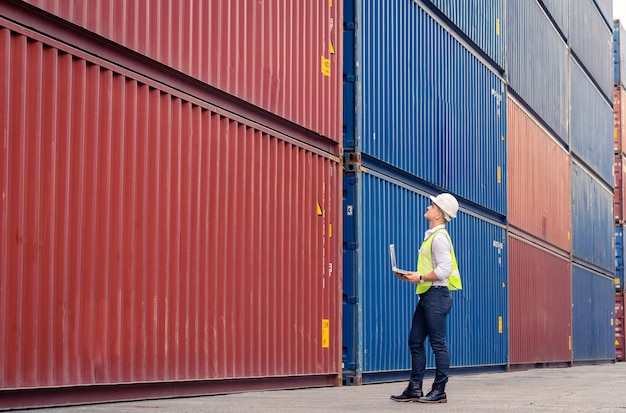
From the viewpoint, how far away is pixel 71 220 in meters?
7.96

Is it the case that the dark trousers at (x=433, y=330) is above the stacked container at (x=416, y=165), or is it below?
below

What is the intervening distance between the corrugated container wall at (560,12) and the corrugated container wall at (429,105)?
18.8 feet

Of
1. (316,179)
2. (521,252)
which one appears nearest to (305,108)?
(316,179)

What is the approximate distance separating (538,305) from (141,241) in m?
16.0

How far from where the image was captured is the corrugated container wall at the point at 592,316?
28.4 metres

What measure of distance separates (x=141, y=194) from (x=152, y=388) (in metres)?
1.62

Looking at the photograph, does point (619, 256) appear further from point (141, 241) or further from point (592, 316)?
point (141, 241)

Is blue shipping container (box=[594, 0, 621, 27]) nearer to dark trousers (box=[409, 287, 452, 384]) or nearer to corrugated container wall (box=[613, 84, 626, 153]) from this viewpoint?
corrugated container wall (box=[613, 84, 626, 153])

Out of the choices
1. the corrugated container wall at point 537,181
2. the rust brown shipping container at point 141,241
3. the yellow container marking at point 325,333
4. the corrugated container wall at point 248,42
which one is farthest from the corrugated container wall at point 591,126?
the rust brown shipping container at point 141,241

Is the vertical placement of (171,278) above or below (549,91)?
below

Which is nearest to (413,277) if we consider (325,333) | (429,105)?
(325,333)

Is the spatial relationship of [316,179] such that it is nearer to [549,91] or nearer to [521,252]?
[521,252]

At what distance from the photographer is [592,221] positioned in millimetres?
31109

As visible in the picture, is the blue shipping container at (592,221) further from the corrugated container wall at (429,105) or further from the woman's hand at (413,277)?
the woman's hand at (413,277)
